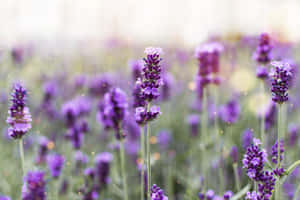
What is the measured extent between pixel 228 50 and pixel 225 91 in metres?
0.84

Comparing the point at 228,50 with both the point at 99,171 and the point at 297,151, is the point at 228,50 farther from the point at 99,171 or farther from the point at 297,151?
the point at 99,171

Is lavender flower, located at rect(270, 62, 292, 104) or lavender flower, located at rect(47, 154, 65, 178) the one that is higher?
lavender flower, located at rect(270, 62, 292, 104)

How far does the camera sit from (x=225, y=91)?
5305mm

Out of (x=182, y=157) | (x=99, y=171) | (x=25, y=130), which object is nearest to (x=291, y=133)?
(x=182, y=157)

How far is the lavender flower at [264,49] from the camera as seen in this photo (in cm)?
204

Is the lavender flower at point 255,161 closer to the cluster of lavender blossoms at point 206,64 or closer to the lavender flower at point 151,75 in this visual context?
the lavender flower at point 151,75

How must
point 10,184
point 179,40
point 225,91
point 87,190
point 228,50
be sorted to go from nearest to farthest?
point 87,190 < point 10,184 < point 228,50 < point 225,91 < point 179,40

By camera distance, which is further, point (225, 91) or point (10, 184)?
point (225, 91)

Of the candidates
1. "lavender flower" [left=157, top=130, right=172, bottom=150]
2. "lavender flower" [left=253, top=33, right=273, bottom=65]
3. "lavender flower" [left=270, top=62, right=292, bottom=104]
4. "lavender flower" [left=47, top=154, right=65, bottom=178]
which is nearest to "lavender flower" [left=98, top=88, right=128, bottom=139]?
"lavender flower" [left=47, top=154, right=65, bottom=178]

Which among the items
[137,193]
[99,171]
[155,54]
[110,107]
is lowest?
[137,193]

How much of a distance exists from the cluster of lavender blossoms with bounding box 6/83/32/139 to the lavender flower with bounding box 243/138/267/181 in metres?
0.96

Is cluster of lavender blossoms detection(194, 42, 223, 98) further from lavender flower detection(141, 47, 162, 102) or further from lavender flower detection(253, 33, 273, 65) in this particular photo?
lavender flower detection(141, 47, 162, 102)

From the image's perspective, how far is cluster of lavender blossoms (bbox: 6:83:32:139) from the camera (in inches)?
56.6

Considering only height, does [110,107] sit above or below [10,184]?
above
